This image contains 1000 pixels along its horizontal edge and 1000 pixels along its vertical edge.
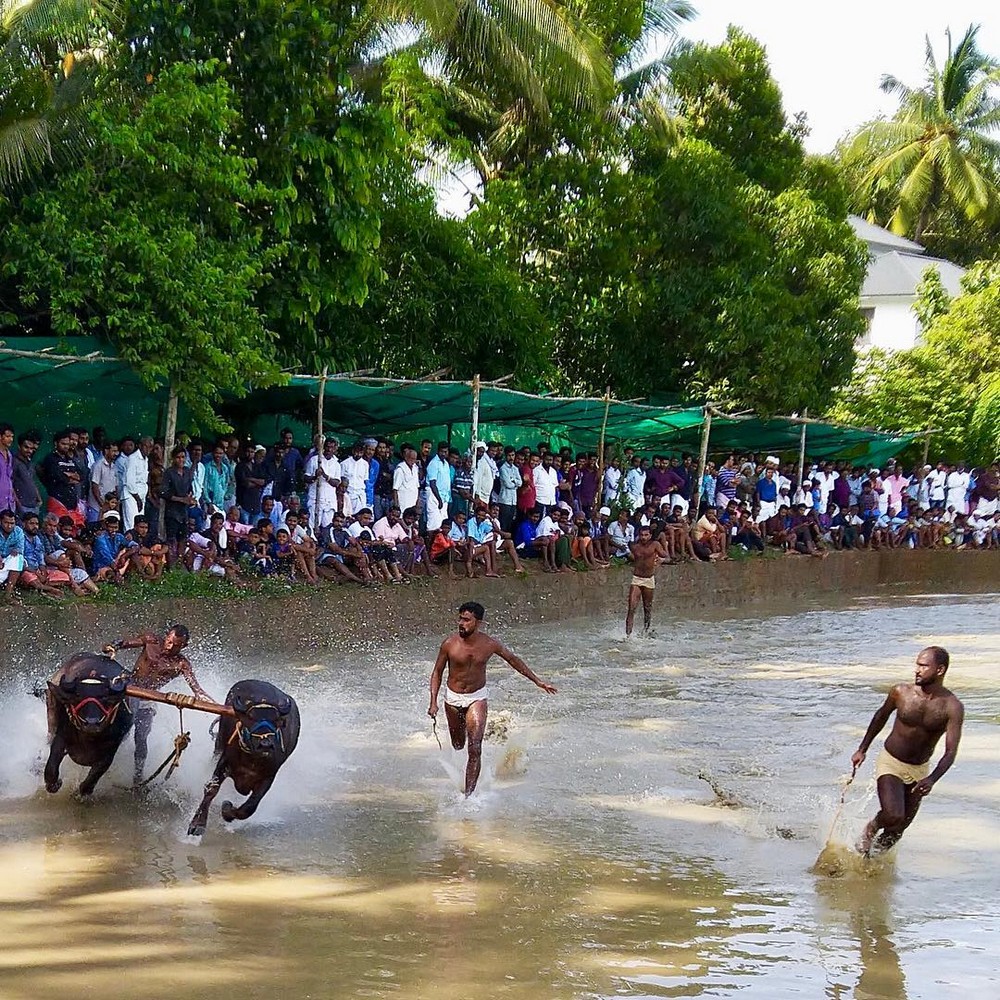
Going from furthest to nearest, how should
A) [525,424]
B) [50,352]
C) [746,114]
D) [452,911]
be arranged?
[746,114] < [525,424] < [50,352] < [452,911]

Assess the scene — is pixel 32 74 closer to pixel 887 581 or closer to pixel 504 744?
pixel 504 744

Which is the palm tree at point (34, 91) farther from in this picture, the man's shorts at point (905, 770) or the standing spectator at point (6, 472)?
the man's shorts at point (905, 770)

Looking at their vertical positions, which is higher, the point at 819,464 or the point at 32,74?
the point at 32,74

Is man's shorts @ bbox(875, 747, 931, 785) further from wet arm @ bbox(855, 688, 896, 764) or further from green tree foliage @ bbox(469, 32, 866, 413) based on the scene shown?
green tree foliage @ bbox(469, 32, 866, 413)

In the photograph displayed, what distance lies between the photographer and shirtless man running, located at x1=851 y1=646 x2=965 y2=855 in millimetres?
8469

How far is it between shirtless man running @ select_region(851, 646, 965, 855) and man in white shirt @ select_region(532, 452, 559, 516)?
12442mm

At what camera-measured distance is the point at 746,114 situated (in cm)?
2858

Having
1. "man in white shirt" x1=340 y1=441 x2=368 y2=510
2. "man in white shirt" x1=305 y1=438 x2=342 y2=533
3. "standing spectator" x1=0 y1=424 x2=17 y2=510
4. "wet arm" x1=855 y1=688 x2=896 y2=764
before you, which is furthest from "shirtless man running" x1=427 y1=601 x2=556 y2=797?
"man in white shirt" x1=340 y1=441 x2=368 y2=510

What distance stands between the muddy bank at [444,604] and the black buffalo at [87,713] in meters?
4.29

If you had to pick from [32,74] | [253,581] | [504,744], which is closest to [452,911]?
[504,744]

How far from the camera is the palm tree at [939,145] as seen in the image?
142 ft

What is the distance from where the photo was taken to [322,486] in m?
17.4

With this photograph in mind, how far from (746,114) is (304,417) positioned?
13.2m

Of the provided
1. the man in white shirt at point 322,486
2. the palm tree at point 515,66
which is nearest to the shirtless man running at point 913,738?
the man in white shirt at point 322,486
